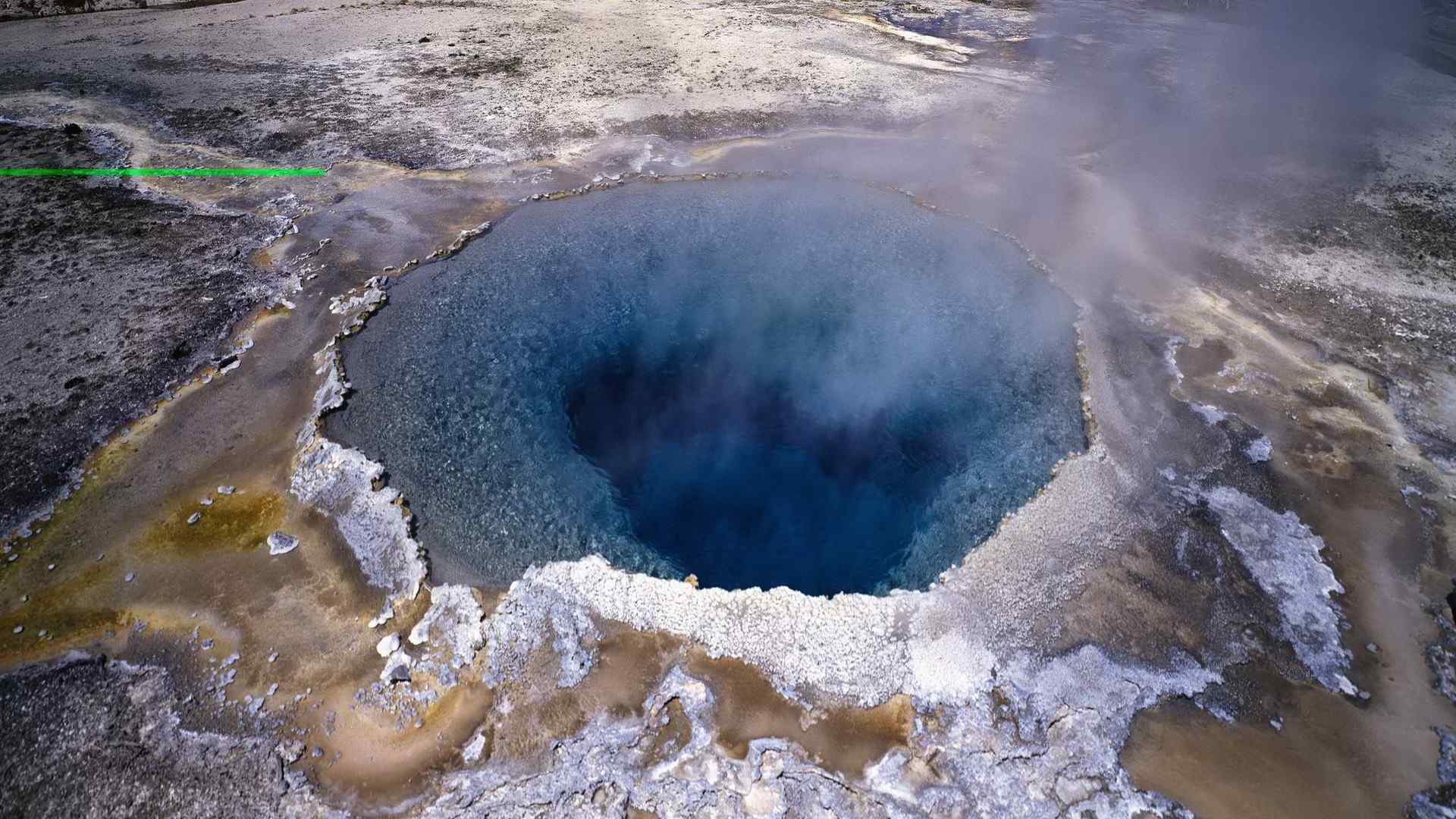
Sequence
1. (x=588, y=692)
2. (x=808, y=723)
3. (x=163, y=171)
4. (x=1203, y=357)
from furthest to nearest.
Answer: (x=163, y=171) → (x=1203, y=357) → (x=588, y=692) → (x=808, y=723)

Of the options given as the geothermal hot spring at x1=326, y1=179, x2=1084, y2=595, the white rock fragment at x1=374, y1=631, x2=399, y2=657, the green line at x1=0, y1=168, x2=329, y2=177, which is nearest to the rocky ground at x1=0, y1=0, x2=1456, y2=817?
the white rock fragment at x1=374, y1=631, x2=399, y2=657

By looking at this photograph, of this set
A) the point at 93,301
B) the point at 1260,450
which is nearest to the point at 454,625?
the point at 93,301

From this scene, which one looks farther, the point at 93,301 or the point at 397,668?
the point at 93,301

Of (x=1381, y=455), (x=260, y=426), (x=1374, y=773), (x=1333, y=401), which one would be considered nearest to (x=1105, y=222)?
(x=1333, y=401)

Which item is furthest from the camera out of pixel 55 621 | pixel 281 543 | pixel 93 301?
pixel 93 301

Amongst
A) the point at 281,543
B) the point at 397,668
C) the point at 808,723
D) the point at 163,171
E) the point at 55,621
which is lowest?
the point at 808,723

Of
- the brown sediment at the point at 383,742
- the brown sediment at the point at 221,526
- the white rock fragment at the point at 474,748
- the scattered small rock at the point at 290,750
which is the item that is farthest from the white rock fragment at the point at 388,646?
the brown sediment at the point at 221,526

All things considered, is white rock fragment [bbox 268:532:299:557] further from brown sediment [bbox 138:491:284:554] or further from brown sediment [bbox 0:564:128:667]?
brown sediment [bbox 0:564:128:667]

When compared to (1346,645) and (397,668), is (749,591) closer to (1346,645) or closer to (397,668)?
(397,668)
